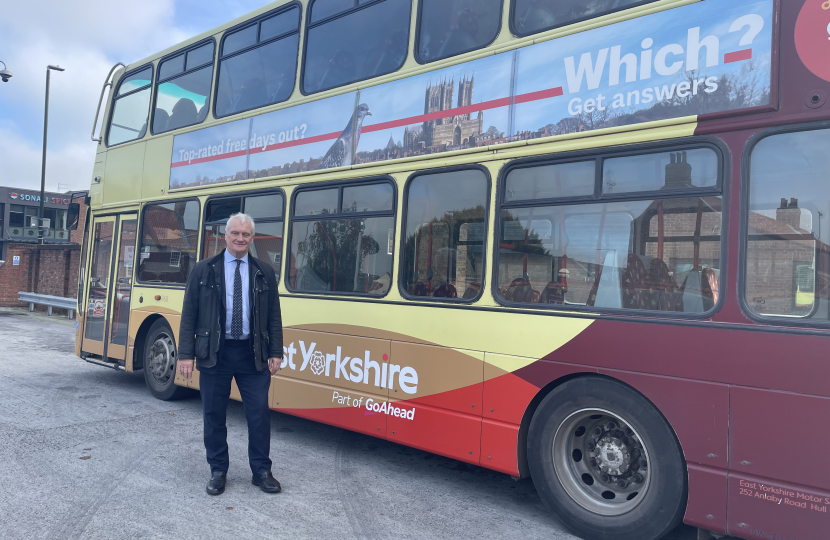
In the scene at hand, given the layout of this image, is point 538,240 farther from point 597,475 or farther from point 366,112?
point 366,112

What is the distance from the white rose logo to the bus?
0.09ft

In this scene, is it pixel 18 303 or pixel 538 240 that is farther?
pixel 18 303

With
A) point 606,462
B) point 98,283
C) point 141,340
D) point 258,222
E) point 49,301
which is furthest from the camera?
point 49,301

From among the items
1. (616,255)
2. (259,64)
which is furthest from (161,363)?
(616,255)

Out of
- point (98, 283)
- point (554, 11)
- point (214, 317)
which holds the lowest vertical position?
point (214, 317)

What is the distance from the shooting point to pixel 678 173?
11.8ft

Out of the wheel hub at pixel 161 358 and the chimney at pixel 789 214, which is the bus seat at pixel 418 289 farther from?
the wheel hub at pixel 161 358

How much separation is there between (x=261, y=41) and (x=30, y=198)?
53.8 m

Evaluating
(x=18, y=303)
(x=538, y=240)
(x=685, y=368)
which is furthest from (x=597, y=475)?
(x=18, y=303)

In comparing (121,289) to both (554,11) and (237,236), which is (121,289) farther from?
(554,11)

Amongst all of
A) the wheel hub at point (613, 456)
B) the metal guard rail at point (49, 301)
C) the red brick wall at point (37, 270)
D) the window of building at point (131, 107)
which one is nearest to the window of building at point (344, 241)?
the wheel hub at point (613, 456)

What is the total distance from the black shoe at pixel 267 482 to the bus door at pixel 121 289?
15.2ft

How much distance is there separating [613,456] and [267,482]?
2.52 meters

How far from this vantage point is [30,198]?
5028 centimetres
